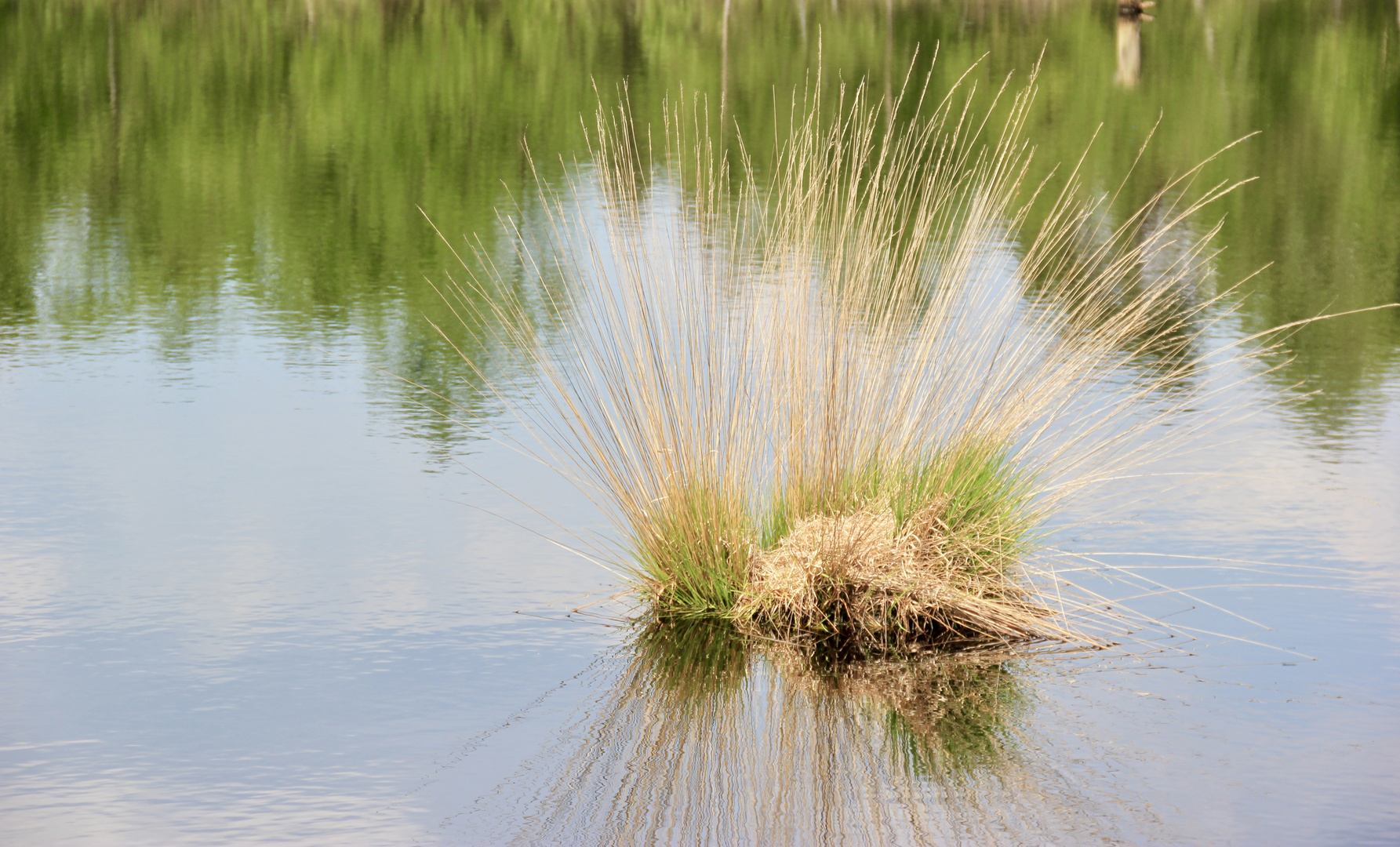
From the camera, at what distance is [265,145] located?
51.3 feet

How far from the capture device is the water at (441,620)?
10.5 feet

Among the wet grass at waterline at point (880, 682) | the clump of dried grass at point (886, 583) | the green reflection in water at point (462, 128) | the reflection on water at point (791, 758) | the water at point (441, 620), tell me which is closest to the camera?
the reflection on water at point (791, 758)

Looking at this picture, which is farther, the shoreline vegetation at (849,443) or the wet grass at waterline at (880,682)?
the shoreline vegetation at (849,443)

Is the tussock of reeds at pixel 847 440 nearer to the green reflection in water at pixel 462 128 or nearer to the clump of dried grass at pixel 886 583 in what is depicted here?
the clump of dried grass at pixel 886 583

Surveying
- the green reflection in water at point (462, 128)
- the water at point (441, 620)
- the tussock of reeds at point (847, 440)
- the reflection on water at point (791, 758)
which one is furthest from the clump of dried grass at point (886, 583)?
the green reflection in water at point (462, 128)

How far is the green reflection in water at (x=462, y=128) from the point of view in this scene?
8.81 m

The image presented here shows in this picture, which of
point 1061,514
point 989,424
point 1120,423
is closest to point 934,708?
point 989,424

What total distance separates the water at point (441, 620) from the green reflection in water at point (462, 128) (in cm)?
9

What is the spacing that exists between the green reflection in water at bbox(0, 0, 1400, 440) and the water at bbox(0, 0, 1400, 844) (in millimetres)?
93

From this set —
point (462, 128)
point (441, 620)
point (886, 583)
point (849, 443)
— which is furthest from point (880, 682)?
point (462, 128)

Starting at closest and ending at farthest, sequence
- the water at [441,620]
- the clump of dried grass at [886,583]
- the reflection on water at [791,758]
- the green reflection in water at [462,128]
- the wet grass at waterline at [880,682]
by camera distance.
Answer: the reflection on water at [791,758] < the water at [441,620] < the wet grass at waterline at [880,682] < the clump of dried grass at [886,583] < the green reflection in water at [462,128]

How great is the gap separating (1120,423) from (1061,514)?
1165 mm

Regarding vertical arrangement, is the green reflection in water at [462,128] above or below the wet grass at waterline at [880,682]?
above

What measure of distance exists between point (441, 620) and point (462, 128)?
1387cm
